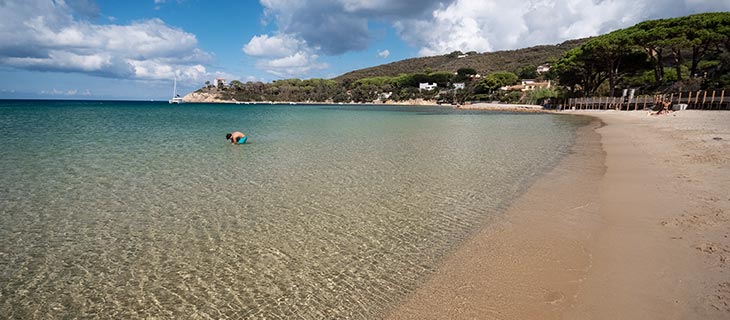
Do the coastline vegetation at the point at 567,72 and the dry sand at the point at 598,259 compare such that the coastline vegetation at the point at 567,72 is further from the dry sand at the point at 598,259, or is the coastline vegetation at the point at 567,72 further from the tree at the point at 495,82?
the dry sand at the point at 598,259

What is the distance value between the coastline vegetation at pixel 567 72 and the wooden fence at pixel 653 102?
9.97 feet

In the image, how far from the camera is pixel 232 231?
5477 millimetres

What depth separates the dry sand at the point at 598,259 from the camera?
320 cm

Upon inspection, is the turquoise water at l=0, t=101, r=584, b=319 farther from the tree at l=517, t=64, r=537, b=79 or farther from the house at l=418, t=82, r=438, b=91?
the tree at l=517, t=64, r=537, b=79

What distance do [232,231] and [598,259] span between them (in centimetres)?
475

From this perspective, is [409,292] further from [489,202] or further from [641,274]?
[489,202]

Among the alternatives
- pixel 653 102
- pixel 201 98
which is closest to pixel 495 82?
pixel 653 102

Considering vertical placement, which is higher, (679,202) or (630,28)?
(630,28)

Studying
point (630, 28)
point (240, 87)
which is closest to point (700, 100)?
point (630, 28)

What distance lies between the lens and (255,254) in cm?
465

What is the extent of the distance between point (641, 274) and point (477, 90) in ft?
350

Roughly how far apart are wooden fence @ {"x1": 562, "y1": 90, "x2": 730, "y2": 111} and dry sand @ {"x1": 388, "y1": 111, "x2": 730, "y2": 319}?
32.2m

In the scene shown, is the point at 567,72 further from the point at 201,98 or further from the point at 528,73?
the point at 201,98

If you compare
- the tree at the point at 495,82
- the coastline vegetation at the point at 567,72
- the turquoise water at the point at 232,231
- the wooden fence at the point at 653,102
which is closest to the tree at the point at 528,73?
the coastline vegetation at the point at 567,72
